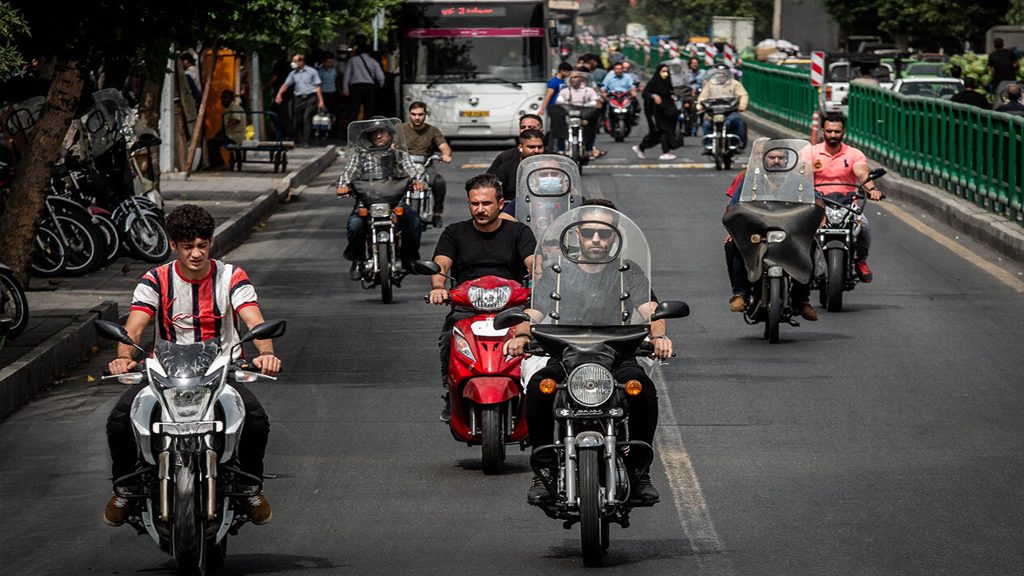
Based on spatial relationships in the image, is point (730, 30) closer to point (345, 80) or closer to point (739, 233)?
point (345, 80)

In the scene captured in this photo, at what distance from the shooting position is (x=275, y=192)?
2691 cm

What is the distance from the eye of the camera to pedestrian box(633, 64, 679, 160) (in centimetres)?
3372

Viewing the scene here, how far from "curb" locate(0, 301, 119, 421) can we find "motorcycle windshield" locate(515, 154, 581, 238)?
113 inches

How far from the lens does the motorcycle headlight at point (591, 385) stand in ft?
24.2

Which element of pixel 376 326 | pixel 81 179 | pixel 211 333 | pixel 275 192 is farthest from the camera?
pixel 275 192

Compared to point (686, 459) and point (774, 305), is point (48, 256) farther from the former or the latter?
point (686, 459)

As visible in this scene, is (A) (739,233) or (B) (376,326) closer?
(A) (739,233)

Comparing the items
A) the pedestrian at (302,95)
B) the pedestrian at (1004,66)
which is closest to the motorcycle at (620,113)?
the pedestrian at (302,95)

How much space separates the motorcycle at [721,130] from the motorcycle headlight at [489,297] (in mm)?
22298

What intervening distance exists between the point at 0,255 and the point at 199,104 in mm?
15657

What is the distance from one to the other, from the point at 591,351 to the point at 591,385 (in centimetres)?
20

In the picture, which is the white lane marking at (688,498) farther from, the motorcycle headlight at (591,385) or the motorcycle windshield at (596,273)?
the motorcycle windshield at (596,273)

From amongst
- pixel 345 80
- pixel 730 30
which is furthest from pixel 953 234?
pixel 730 30

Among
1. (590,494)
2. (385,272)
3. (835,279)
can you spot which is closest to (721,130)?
(385,272)
